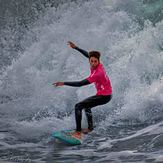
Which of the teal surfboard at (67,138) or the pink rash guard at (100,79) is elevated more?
the pink rash guard at (100,79)

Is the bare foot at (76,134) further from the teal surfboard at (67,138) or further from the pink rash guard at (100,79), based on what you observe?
the pink rash guard at (100,79)

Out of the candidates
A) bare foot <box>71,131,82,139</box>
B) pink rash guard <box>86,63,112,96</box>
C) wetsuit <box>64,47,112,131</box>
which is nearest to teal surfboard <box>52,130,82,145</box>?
bare foot <box>71,131,82,139</box>

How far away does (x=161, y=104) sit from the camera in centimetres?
996

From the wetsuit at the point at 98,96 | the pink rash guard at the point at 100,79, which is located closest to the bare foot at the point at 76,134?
the wetsuit at the point at 98,96

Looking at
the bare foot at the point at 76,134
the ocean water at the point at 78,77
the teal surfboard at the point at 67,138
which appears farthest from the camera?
the bare foot at the point at 76,134

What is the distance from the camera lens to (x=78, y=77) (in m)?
13.0

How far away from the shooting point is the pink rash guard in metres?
7.81

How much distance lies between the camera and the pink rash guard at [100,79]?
7.81 meters

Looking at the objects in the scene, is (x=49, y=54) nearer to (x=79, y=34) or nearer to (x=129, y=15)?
(x=79, y=34)

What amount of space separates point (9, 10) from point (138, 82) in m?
7.15

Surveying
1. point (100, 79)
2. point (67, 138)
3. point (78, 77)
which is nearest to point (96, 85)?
point (100, 79)

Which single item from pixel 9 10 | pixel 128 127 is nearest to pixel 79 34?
pixel 9 10

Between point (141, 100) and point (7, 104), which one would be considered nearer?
point (141, 100)

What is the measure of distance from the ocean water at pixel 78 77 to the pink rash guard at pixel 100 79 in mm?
825
